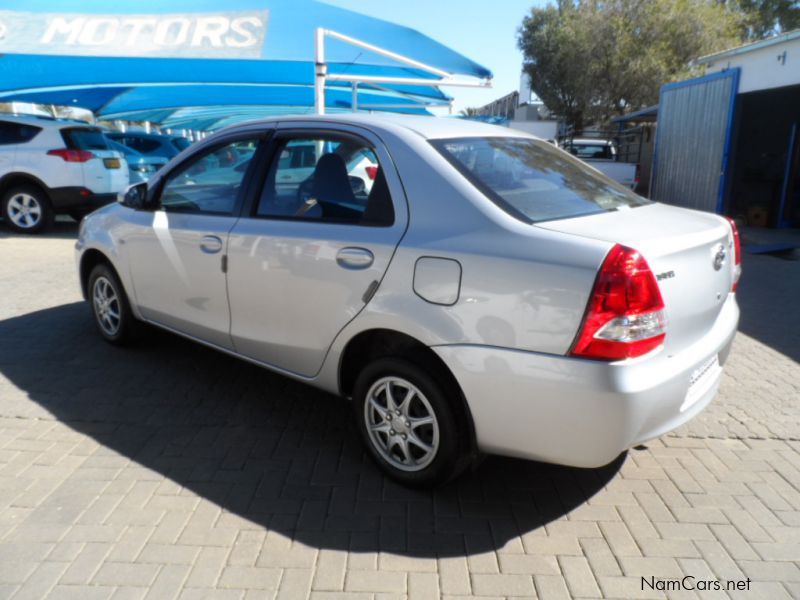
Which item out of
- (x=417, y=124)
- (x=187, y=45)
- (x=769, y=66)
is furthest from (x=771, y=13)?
(x=417, y=124)

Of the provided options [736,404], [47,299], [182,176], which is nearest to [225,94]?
[47,299]

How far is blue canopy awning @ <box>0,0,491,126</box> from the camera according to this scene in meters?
9.38

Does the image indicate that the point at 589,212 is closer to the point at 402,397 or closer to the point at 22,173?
the point at 402,397

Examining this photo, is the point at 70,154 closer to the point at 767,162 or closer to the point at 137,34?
the point at 137,34

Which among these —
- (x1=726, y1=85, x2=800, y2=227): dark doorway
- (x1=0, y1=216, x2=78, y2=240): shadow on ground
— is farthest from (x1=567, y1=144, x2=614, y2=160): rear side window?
(x1=0, y1=216, x2=78, y2=240): shadow on ground

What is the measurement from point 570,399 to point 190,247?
2459 mm

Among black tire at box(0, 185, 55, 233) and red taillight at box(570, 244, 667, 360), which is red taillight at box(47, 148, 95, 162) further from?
red taillight at box(570, 244, 667, 360)

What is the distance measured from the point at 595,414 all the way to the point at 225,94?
44.6 feet

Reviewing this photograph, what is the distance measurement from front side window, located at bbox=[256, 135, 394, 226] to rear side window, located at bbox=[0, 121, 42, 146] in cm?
840

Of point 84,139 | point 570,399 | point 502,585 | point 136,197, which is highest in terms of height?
point 84,139

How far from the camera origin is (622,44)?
29078 millimetres

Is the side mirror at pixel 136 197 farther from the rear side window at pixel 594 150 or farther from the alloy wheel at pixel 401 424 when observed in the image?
the rear side window at pixel 594 150

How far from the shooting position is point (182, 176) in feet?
13.8

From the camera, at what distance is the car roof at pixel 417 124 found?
3191 millimetres
